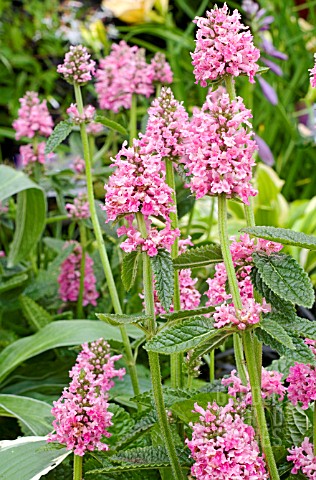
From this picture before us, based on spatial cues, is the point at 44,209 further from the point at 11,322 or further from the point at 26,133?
the point at 11,322

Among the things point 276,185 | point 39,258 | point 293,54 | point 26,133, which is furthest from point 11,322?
point 293,54

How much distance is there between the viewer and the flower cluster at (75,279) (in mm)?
1503

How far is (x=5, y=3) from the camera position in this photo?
13.1 ft

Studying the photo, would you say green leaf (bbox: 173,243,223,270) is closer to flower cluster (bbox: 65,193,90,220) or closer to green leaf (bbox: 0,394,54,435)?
green leaf (bbox: 0,394,54,435)

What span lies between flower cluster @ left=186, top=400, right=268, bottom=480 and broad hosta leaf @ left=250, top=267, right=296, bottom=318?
0.35 ft

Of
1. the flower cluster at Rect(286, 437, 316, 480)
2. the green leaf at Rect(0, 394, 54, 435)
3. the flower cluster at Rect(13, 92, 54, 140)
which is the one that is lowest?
the green leaf at Rect(0, 394, 54, 435)

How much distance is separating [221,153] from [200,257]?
123 mm

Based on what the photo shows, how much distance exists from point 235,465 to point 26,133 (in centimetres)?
110

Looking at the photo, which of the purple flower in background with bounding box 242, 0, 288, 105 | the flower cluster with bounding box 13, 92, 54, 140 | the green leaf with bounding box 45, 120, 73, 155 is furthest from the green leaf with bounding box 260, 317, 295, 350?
the purple flower in background with bounding box 242, 0, 288, 105

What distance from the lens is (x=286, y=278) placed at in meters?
0.67

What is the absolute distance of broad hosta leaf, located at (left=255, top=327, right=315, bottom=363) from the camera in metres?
0.64

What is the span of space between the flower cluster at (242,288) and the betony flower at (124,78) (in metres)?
0.77

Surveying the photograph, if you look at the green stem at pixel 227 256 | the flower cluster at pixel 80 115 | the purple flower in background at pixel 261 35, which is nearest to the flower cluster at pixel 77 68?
the flower cluster at pixel 80 115

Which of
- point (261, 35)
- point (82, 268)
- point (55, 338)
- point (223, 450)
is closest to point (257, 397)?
point (223, 450)
